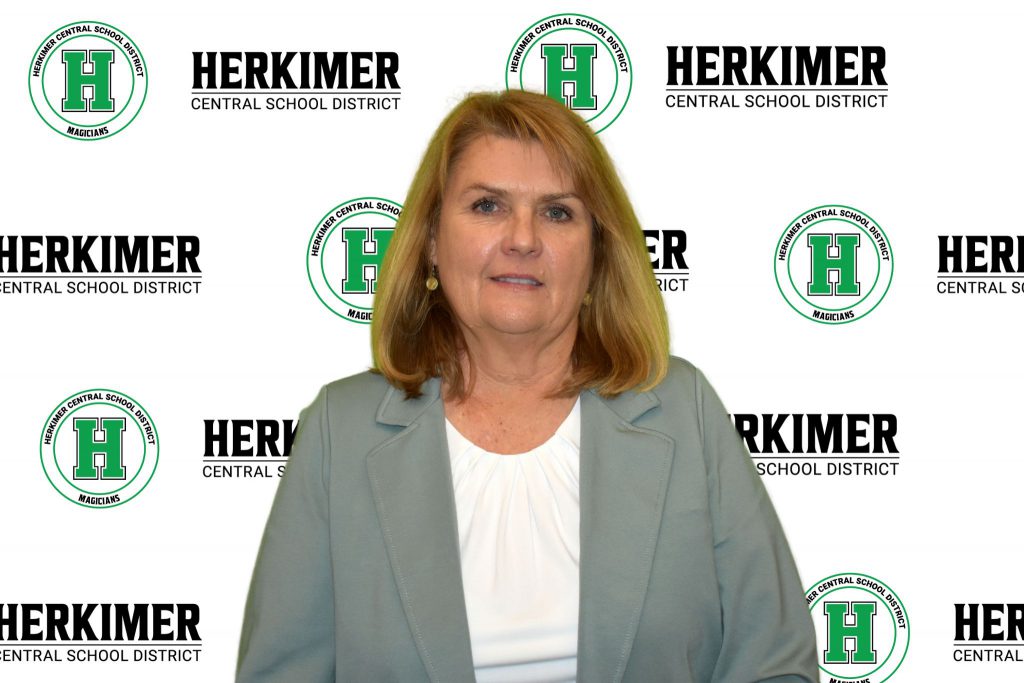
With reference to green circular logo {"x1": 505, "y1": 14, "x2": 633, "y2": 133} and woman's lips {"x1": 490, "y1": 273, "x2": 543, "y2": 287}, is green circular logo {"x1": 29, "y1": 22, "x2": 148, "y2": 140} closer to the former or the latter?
green circular logo {"x1": 505, "y1": 14, "x2": 633, "y2": 133}

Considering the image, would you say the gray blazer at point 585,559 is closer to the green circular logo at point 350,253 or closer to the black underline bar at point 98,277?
the green circular logo at point 350,253

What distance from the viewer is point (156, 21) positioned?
266 centimetres

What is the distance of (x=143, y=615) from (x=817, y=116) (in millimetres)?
2190

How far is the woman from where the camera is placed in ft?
6.11

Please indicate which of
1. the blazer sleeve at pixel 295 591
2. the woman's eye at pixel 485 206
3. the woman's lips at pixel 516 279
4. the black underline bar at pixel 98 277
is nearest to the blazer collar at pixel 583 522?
the blazer sleeve at pixel 295 591

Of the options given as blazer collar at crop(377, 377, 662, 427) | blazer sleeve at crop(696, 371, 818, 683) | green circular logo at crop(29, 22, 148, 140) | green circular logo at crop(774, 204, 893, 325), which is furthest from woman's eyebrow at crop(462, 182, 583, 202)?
green circular logo at crop(29, 22, 148, 140)

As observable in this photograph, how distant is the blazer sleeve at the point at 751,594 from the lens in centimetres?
193

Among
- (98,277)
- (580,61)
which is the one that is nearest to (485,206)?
(580,61)

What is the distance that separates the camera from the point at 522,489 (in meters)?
1.96

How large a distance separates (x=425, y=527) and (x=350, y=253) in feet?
3.34

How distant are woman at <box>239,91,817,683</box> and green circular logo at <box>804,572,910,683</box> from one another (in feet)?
2.57

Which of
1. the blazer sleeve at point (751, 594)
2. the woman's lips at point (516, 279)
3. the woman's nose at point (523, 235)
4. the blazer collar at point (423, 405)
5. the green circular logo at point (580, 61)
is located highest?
the green circular logo at point (580, 61)

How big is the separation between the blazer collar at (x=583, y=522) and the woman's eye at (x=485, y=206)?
1.23 feet

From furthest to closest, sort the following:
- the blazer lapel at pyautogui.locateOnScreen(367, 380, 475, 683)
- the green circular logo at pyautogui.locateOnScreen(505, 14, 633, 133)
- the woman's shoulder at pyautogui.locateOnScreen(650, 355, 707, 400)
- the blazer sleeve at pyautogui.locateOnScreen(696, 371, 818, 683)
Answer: the green circular logo at pyautogui.locateOnScreen(505, 14, 633, 133)
the woman's shoulder at pyautogui.locateOnScreen(650, 355, 707, 400)
the blazer sleeve at pyautogui.locateOnScreen(696, 371, 818, 683)
the blazer lapel at pyautogui.locateOnScreen(367, 380, 475, 683)
